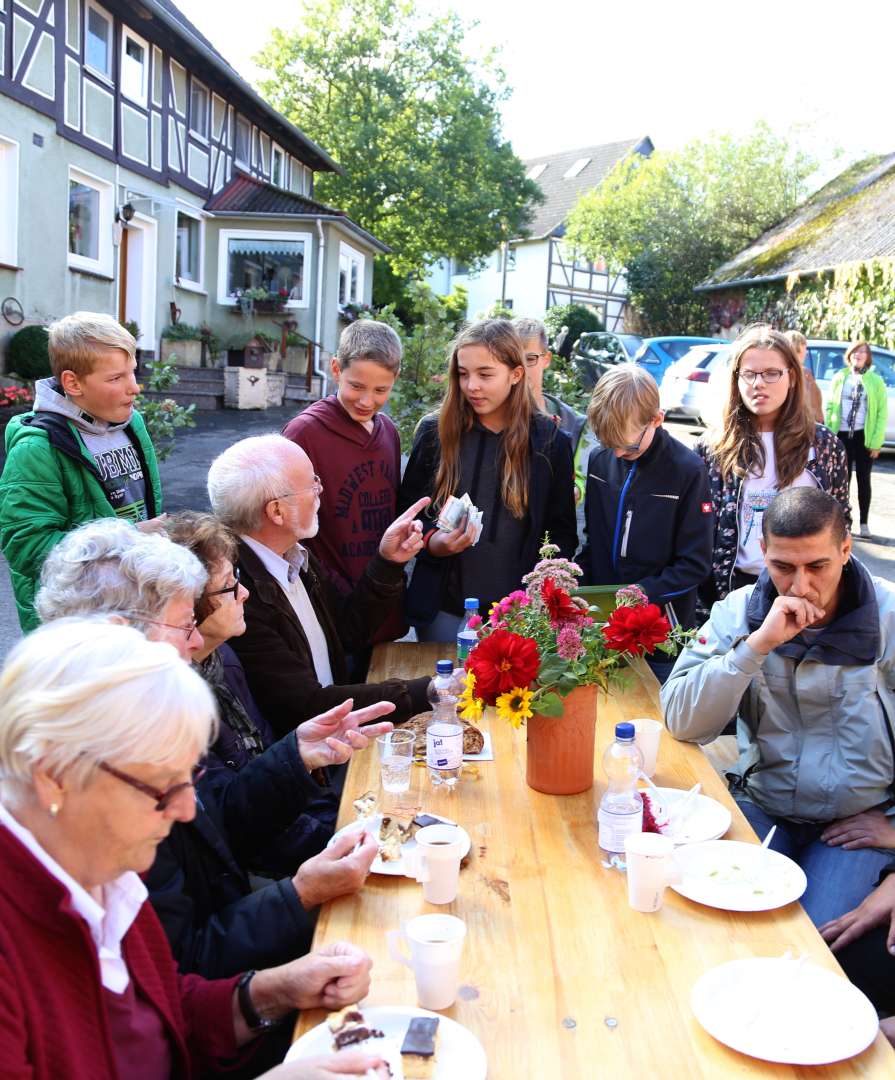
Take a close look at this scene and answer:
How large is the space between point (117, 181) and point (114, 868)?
16325 millimetres

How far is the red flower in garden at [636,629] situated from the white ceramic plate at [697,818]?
342mm

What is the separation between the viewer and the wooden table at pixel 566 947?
1520 mm

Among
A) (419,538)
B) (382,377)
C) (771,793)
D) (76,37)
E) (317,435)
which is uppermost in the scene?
(76,37)

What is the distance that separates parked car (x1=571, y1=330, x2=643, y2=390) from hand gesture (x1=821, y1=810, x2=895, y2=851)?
15.6 metres

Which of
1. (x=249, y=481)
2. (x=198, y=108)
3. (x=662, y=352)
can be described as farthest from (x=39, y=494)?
(x=198, y=108)

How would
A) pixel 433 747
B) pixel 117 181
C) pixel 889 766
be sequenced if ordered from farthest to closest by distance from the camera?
1. pixel 117 181
2. pixel 889 766
3. pixel 433 747


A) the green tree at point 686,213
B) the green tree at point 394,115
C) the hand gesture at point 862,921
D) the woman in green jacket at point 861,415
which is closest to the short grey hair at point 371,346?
the hand gesture at point 862,921

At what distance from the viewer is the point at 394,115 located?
31109mm

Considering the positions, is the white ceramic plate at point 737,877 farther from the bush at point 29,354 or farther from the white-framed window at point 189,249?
the white-framed window at point 189,249

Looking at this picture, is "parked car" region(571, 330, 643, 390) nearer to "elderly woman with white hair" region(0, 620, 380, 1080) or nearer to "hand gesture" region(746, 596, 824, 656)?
"hand gesture" region(746, 596, 824, 656)

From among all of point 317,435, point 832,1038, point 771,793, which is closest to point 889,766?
point 771,793

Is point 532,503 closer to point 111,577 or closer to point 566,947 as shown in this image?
point 111,577

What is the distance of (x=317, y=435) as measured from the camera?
152 inches

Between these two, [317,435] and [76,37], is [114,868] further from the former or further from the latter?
[76,37]
